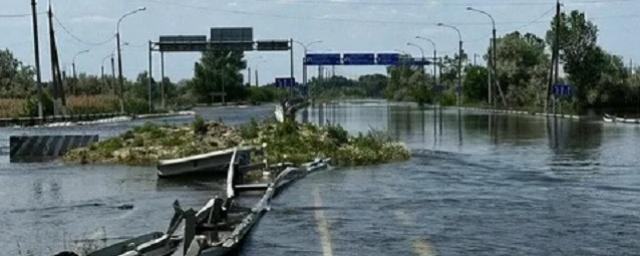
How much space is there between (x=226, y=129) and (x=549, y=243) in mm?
21995

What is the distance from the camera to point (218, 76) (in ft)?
555

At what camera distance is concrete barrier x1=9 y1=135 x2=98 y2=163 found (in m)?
36.8

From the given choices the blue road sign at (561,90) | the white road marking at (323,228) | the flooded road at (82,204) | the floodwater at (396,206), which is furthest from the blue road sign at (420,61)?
the white road marking at (323,228)

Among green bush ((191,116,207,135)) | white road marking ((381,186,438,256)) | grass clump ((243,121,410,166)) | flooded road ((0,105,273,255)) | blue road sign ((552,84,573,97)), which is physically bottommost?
flooded road ((0,105,273,255))

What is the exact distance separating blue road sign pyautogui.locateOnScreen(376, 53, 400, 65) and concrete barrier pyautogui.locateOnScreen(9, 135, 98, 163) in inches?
4127

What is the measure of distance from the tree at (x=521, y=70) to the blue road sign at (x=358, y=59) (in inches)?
865

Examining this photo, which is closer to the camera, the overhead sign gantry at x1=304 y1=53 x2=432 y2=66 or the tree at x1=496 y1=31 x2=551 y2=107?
the tree at x1=496 y1=31 x2=551 y2=107

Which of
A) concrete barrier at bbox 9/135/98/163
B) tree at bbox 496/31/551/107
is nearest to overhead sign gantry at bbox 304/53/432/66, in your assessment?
tree at bbox 496/31/551/107

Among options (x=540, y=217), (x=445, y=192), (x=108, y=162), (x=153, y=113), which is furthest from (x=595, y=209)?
(x=153, y=113)

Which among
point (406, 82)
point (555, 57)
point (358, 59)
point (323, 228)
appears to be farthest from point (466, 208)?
point (406, 82)

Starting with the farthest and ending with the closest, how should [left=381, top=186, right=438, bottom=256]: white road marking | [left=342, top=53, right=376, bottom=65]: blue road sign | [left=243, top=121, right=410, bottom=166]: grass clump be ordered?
[left=342, top=53, right=376, bottom=65]: blue road sign
[left=243, top=121, right=410, bottom=166]: grass clump
[left=381, top=186, right=438, bottom=256]: white road marking

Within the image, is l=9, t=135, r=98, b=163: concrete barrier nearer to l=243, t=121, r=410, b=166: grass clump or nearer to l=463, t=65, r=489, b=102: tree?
l=243, t=121, r=410, b=166: grass clump

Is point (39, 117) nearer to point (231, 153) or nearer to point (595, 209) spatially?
point (231, 153)

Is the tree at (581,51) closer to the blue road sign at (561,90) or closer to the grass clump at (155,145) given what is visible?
the blue road sign at (561,90)
